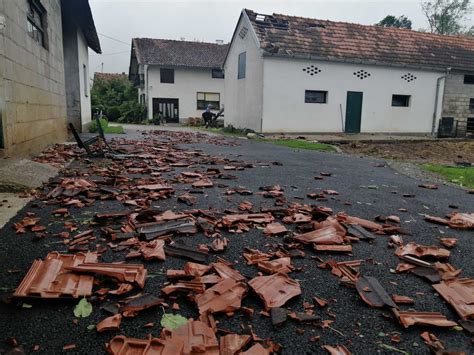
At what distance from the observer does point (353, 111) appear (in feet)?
63.5

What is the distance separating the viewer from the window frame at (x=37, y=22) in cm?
726

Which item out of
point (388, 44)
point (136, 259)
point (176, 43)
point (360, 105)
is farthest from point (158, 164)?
point (176, 43)

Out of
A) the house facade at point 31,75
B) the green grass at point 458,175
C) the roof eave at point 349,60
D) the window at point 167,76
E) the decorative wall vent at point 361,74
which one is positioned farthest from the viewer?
the window at point 167,76

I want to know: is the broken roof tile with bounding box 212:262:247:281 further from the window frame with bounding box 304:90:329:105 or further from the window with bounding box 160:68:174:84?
the window with bounding box 160:68:174:84

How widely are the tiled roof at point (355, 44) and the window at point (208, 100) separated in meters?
15.0

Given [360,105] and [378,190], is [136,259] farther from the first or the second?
[360,105]

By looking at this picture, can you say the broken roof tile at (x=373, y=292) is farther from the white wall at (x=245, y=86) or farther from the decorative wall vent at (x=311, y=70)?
the decorative wall vent at (x=311, y=70)

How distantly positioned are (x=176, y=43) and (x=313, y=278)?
118 ft

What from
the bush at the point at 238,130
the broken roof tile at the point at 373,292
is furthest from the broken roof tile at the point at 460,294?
the bush at the point at 238,130

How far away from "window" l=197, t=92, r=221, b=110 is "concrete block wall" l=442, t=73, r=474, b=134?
18927 millimetres

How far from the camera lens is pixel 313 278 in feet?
8.73

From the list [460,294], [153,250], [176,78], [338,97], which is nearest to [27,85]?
[153,250]

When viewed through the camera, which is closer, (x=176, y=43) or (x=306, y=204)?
(x=306, y=204)

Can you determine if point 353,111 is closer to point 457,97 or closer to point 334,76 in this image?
point 334,76
